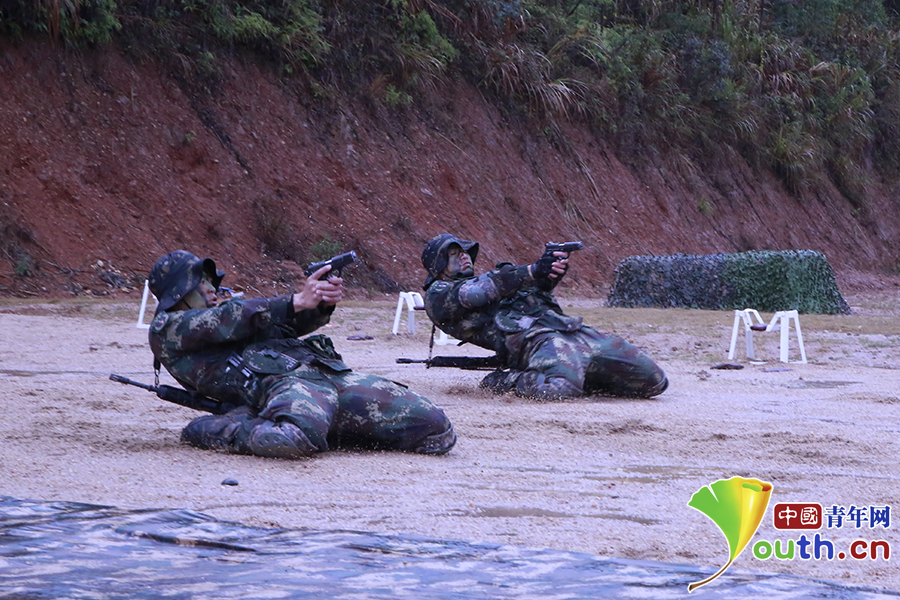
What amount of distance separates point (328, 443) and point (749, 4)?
32845mm

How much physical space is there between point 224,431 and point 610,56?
2392 centimetres

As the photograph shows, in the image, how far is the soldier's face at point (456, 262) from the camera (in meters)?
8.04

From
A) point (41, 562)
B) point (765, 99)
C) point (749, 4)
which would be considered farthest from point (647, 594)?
point (749, 4)

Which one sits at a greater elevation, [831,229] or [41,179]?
[831,229]

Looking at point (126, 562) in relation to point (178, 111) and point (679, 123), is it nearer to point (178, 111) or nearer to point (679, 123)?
point (178, 111)

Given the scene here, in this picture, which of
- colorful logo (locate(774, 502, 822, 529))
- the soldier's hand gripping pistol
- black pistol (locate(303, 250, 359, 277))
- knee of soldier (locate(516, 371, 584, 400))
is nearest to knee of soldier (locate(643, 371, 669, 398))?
knee of soldier (locate(516, 371, 584, 400))

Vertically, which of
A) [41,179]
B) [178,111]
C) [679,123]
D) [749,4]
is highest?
[749,4]

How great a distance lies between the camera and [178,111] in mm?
19141

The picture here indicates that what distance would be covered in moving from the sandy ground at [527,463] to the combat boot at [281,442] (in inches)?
2.5

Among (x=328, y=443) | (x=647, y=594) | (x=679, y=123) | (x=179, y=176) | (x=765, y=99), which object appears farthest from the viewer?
(x=765, y=99)

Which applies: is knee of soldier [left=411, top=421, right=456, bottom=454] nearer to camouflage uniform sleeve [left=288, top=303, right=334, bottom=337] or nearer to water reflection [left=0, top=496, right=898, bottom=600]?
camouflage uniform sleeve [left=288, top=303, right=334, bottom=337]

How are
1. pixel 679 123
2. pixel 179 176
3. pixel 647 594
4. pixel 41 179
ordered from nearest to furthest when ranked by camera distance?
1. pixel 647 594
2. pixel 41 179
3. pixel 179 176
4. pixel 679 123

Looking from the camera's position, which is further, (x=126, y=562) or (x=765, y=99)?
(x=765, y=99)

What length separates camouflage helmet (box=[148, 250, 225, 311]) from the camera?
5.32 metres
